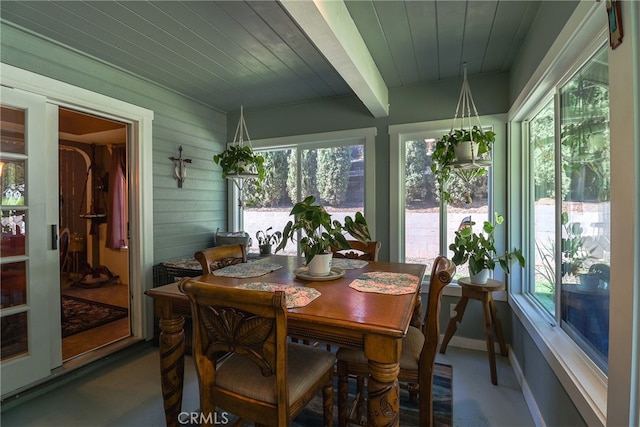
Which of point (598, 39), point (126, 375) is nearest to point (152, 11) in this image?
point (598, 39)

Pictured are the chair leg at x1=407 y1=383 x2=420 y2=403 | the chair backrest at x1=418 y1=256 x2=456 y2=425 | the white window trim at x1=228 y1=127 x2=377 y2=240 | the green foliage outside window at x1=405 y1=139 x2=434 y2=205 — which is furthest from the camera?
the white window trim at x1=228 y1=127 x2=377 y2=240

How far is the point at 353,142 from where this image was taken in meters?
3.28

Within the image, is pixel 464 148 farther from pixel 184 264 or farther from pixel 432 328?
pixel 184 264

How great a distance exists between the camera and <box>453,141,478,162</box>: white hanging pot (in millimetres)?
2156

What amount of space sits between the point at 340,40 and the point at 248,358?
1700 millimetres

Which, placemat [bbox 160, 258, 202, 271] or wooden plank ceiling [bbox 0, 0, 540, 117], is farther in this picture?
placemat [bbox 160, 258, 202, 271]

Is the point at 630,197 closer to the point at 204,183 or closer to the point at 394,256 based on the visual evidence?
the point at 394,256

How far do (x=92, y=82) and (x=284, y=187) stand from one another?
6.64ft

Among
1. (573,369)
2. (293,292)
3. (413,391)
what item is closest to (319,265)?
(293,292)

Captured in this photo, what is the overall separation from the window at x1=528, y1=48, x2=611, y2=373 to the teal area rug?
415 cm

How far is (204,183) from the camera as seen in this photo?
11.6 feet

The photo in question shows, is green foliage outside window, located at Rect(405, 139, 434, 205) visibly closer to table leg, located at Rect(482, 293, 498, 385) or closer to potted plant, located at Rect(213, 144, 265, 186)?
table leg, located at Rect(482, 293, 498, 385)

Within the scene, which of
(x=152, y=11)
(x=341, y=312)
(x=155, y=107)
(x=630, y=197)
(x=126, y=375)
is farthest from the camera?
(x=155, y=107)

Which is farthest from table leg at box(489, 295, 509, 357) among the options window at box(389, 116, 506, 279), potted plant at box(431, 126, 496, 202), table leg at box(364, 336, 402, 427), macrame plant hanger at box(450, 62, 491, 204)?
table leg at box(364, 336, 402, 427)
